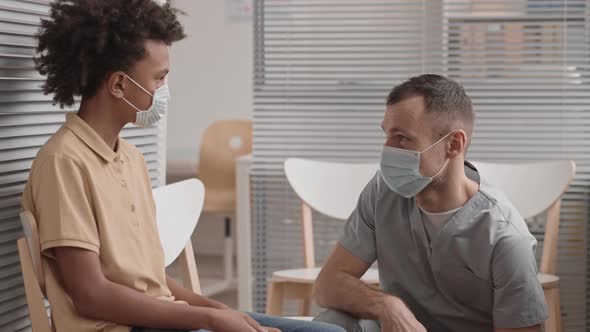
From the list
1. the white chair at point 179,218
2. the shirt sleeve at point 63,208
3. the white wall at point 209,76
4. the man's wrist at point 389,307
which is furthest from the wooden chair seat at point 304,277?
the white wall at point 209,76

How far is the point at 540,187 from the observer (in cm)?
323

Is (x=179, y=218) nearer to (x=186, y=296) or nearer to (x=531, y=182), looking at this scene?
(x=186, y=296)

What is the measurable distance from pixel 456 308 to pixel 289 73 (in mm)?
1656

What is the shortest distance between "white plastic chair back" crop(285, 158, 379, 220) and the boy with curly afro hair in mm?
1176

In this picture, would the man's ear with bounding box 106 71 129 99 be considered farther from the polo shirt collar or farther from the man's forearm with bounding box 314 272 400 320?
the man's forearm with bounding box 314 272 400 320

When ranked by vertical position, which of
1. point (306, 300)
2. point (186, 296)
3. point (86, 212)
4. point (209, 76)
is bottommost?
point (306, 300)

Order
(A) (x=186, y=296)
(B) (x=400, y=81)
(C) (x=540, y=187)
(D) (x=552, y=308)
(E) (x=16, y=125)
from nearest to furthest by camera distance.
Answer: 1. (E) (x=16, y=125)
2. (A) (x=186, y=296)
3. (D) (x=552, y=308)
4. (C) (x=540, y=187)
5. (B) (x=400, y=81)

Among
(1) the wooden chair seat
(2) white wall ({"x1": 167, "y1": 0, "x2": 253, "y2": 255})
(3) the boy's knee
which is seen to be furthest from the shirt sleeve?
(2) white wall ({"x1": 167, "y1": 0, "x2": 253, "y2": 255})

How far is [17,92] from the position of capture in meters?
2.03

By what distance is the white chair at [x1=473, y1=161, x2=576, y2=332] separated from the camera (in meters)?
3.18

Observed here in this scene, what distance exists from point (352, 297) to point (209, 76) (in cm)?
432

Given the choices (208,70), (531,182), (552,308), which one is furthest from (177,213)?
(208,70)

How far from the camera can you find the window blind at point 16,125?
6.53ft

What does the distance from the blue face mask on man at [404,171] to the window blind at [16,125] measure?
796mm
